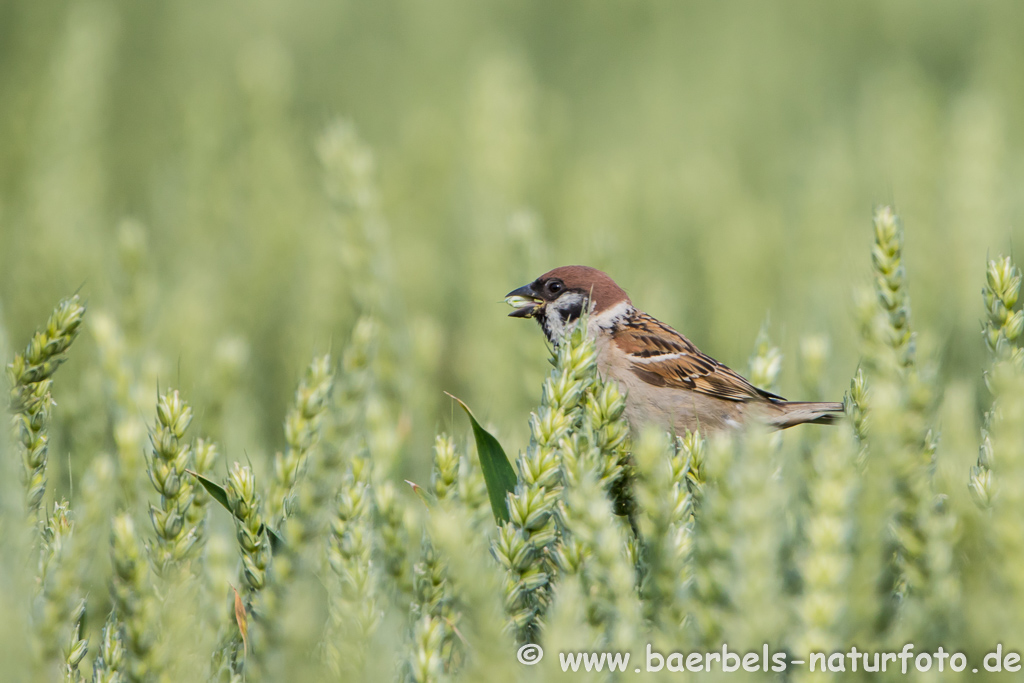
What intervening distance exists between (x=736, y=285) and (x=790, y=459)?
64.0 inches

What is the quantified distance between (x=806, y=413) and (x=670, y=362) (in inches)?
23.3

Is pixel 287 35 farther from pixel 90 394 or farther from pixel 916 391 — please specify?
pixel 916 391

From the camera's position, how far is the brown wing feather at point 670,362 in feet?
8.64

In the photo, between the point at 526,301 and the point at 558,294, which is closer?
the point at 526,301

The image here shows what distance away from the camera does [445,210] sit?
4207 mm

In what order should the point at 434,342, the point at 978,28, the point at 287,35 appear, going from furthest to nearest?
1. the point at 287,35
2. the point at 978,28
3. the point at 434,342

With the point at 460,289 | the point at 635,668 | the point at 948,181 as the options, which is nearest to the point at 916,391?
the point at 635,668

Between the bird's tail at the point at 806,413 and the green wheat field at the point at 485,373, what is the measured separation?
5 centimetres

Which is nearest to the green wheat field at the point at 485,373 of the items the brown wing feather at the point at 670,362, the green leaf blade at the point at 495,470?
the green leaf blade at the point at 495,470

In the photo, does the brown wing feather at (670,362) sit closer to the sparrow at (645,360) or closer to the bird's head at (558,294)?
the sparrow at (645,360)

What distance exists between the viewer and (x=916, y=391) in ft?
3.21

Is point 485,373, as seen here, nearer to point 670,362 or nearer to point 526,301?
point 526,301

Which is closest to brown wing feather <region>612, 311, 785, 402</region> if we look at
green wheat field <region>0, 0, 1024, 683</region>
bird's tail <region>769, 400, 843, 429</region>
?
green wheat field <region>0, 0, 1024, 683</region>

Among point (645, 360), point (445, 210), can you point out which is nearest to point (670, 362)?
point (645, 360)
